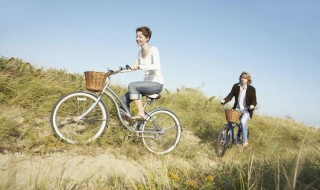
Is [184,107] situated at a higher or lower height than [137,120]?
lower

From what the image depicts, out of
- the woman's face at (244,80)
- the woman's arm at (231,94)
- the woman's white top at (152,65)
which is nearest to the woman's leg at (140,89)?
the woman's white top at (152,65)

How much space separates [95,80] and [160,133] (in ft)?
6.13

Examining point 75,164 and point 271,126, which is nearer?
point 75,164

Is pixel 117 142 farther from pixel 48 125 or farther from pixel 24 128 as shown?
pixel 24 128

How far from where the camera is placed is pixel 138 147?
230 inches

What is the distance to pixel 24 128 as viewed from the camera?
5.19m

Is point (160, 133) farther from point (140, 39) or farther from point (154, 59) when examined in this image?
point (140, 39)

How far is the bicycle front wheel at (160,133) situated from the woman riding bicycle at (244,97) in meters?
1.81

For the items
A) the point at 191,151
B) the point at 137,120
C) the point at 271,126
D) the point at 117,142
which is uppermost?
the point at 137,120

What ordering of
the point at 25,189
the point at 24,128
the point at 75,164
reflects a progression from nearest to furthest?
1. the point at 25,189
2. the point at 75,164
3. the point at 24,128

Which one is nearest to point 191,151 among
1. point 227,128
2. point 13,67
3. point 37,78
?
point 227,128

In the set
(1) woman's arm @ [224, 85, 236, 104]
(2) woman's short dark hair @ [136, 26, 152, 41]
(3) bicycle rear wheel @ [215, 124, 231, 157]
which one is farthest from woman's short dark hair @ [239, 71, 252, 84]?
(2) woman's short dark hair @ [136, 26, 152, 41]

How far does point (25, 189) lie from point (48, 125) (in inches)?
91.1

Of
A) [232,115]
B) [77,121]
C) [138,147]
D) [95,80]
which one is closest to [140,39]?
[95,80]
